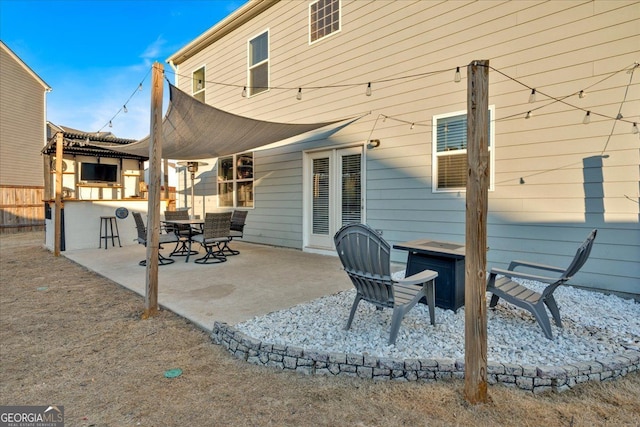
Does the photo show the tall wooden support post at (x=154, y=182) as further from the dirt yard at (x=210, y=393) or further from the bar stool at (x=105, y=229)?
the bar stool at (x=105, y=229)

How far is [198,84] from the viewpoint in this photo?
970cm

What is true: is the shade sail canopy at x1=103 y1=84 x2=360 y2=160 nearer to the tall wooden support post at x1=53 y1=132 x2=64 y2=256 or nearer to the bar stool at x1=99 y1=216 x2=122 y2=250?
the tall wooden support post at x1=53 y1=132 x2=64 y2=256

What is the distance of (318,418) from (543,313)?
196 centimetres

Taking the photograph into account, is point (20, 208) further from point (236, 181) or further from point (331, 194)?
point (331, 194)

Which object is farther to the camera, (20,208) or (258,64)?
(20,208)

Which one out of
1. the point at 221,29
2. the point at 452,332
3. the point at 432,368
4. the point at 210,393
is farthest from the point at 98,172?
the point at 432,368

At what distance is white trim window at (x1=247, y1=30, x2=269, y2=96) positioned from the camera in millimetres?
7621

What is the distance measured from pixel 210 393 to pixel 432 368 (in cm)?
141

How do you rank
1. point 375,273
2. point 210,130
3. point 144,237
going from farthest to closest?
point 144,237 < point 210,130 < point 375,273

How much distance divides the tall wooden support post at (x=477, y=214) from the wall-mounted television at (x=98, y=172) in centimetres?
1317

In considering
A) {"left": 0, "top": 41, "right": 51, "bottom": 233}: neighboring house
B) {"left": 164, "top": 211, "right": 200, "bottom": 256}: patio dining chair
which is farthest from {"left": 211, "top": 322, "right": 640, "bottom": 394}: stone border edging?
{"left": 0, "top": 41, "right": 51, "bottom": 233}: neighboring house

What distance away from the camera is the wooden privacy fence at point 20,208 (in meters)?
11.7

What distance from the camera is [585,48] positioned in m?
3.76

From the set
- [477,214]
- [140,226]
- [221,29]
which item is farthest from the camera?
[221,29]
